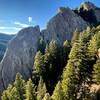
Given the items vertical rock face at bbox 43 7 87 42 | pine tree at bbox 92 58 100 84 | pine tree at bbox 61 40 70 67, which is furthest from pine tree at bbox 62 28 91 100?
vertical rock face at bbox 43 7 87 42

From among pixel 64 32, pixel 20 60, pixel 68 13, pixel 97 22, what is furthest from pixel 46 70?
pixel 97 22

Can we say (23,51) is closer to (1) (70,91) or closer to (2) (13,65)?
(2) (13,65)

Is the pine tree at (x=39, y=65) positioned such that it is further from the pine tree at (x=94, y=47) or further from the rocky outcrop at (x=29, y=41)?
the pine tree at (x=94, y=47)

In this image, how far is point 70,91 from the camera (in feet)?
240

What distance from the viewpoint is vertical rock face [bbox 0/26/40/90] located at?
4294 inches

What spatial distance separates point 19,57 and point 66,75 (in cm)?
4064

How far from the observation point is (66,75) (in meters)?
76.1

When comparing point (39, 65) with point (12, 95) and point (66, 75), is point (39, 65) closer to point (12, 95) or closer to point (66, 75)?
point (12, 95)

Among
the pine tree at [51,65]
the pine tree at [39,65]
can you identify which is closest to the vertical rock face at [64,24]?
the pine tree at [51,65]

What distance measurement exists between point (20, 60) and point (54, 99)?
1665 inches

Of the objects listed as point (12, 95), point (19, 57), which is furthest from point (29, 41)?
point (12, 95)

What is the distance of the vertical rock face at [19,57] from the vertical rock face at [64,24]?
1360 centimetres

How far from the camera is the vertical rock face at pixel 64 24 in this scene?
131 metres

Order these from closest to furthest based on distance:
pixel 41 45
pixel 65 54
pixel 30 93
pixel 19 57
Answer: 1. pixel 30 93
2. pixel 65 54
3. pixel 19 57
4. pixel 41 45
